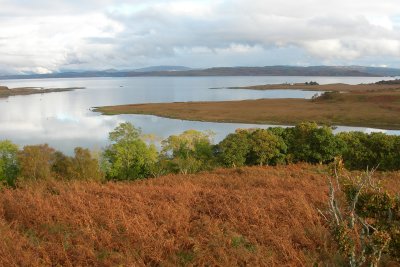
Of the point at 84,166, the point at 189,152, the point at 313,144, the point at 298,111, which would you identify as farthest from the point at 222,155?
the point at 298,111

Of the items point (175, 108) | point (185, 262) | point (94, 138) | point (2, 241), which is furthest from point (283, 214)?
point (175, 108)

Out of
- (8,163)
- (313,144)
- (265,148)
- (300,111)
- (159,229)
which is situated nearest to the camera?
(159,229)

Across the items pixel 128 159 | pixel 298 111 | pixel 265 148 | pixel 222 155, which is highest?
pixel 265 148

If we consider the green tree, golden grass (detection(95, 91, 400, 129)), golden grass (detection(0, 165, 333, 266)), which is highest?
golden grass (detection(0, 165, 333, 266))

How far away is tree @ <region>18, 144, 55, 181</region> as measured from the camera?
33.2m

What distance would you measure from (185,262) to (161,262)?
435mm

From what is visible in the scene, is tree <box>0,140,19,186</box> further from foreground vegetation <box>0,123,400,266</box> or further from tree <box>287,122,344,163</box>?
tree <box>287,122,344,163</box>

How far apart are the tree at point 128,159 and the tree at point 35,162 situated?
19.5ft

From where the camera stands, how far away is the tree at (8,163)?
35.6 metres

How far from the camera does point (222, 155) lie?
120ft

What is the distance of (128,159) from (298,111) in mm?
72881

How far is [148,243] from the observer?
24.3 ft

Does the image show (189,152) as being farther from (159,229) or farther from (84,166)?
(159,229)

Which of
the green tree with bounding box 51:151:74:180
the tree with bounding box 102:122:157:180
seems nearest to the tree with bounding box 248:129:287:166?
the tree with bounding box 102:122:157:180
